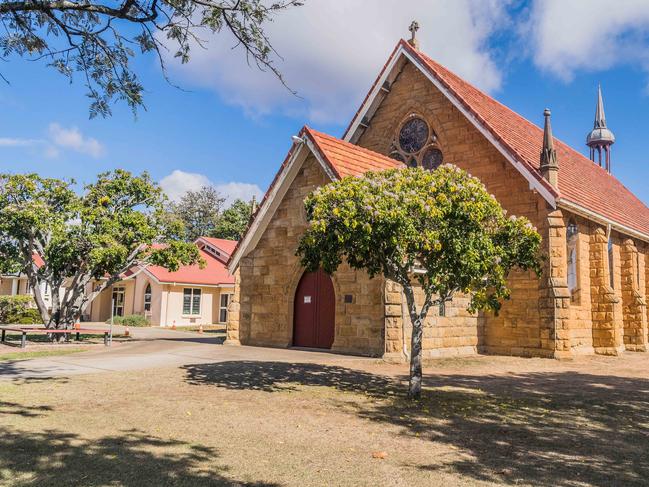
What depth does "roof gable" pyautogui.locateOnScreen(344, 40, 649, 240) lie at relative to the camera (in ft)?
55.8

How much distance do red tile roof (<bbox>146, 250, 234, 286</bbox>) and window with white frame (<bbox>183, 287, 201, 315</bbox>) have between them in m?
0.90

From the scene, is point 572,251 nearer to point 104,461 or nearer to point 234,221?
point 104,461

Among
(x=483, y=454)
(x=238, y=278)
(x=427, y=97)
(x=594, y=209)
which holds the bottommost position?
(x=483, y=454)

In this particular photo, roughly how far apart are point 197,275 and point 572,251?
25.6 meters

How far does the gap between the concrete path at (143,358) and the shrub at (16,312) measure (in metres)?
18.1

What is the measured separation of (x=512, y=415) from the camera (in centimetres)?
814

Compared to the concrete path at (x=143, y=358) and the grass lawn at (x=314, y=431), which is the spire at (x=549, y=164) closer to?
the grass lawn at (x=314, y=431)

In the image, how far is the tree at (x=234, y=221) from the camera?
2360 inches

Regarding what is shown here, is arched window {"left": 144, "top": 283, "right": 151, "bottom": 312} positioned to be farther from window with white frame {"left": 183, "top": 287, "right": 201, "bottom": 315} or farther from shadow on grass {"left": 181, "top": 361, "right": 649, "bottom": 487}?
shadow on grass {"left": 181, "top": 361, "right": 649, "bottom": 487}

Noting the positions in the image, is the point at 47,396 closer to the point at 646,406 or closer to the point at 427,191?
the point at 427,191

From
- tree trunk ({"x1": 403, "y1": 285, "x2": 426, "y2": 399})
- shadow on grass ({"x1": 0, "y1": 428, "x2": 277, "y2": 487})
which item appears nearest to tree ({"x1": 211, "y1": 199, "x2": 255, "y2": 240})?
tree trunk ({"x1": 403, "y1": 285, "x2": 426, "y2": 399})

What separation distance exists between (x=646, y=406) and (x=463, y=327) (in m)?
8.15

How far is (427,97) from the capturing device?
814 inches

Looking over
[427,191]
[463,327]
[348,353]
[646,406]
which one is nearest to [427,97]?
[463,327]
